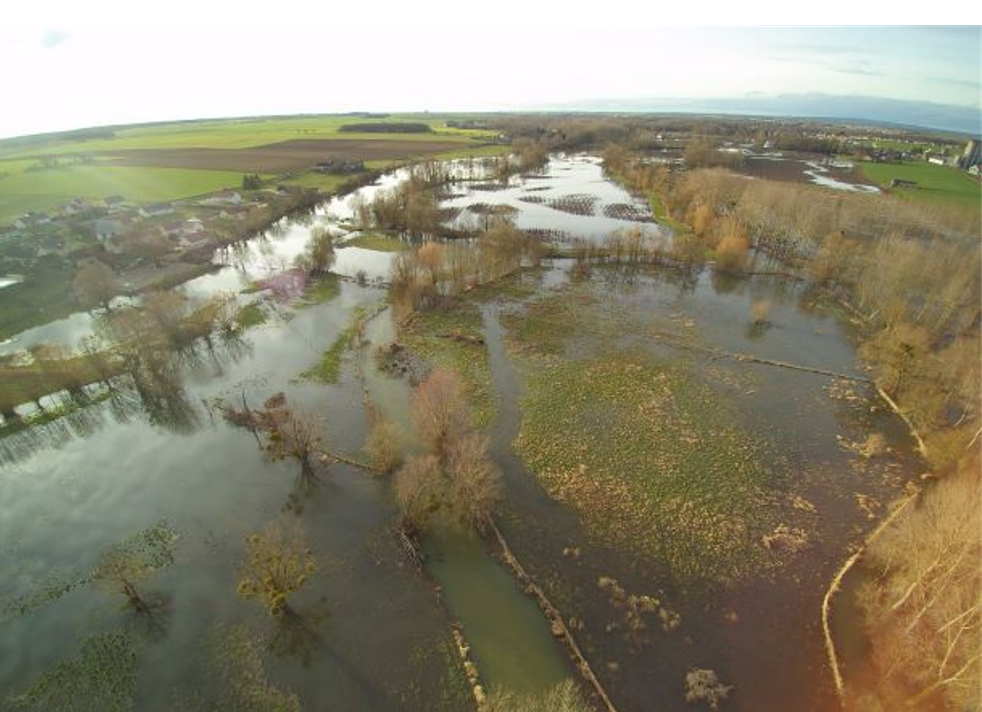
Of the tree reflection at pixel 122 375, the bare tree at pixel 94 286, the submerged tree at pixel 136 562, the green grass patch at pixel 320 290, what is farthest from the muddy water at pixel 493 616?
the bare tree at pixel 94 286

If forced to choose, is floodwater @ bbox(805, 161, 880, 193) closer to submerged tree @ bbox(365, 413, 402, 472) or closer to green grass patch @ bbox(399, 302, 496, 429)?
green grass patch @ bbox(399, 302, 496, 429)

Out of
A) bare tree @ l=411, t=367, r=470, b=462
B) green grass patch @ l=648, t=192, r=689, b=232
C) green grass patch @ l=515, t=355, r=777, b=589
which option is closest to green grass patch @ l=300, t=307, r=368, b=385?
bare tree @ l=411, t=367, r=470, b=462

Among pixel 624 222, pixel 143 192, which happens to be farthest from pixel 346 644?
pixel 143 192

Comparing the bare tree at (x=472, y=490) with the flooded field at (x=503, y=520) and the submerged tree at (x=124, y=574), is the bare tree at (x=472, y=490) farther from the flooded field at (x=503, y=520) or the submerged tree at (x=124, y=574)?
the submerged tree at (x=124, y=574)

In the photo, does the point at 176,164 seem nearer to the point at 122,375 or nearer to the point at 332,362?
the point at 122,375

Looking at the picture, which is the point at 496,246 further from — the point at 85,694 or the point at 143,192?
the point at 143,192
